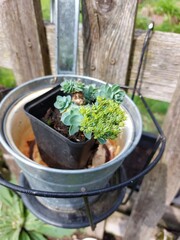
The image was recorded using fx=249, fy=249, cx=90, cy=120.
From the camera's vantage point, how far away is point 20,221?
1318 mm

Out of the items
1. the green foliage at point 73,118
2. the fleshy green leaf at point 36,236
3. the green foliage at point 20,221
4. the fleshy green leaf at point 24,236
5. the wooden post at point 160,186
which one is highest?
the green foliage at point 73,118

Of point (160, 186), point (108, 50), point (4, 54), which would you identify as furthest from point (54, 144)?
point (160, 186)

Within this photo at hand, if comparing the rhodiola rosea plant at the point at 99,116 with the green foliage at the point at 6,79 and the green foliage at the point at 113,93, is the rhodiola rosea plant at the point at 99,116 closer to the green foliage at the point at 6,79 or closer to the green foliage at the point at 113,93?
the green foliage at the point at 113,93

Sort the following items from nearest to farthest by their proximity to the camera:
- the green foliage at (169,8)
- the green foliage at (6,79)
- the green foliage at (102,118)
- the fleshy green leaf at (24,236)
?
the green foliage at (102,118), the green foliage at (169,8), the fleshy green leaf at (24,236), the green foliage at (6,79)

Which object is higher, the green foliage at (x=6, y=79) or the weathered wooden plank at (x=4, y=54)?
the weathered wooden plank at (x=4, y=54)

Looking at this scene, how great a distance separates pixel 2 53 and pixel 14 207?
841 millimetres

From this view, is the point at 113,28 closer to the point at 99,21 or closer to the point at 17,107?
the point at 99,21

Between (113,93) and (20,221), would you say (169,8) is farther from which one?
(20,221)

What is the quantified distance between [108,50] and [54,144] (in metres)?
0.32

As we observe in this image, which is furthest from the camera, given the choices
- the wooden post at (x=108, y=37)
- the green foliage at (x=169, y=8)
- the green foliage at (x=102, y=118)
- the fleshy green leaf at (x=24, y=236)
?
the fleshy green leaf at (x=24, y=236)

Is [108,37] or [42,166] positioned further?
[108,37]

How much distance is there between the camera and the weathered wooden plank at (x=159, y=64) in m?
0.70

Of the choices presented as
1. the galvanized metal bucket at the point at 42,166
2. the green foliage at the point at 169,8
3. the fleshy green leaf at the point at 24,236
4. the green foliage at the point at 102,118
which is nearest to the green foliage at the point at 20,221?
the fleshy green leaf at the point at 24,236

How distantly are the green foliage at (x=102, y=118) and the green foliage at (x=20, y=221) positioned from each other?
3.24 feet
